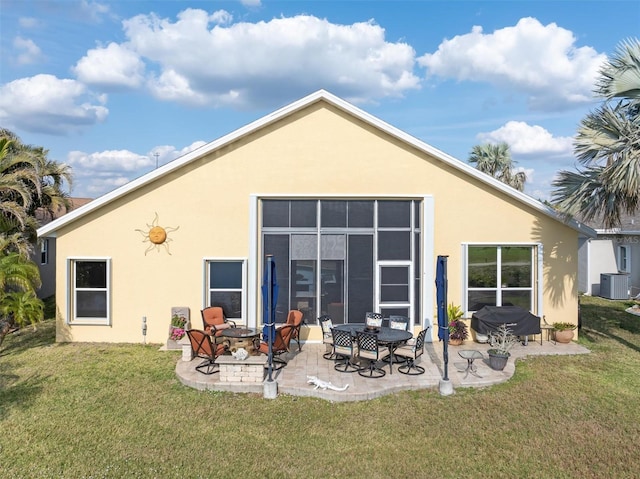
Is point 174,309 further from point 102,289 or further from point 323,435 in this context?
point 323,435

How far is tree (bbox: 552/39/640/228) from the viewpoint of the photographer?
10.8 m

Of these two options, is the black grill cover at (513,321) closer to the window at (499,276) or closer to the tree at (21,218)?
the window at (499,276)

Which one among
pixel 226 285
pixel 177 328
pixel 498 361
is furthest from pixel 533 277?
pixel 177 328

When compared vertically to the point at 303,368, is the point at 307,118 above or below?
above

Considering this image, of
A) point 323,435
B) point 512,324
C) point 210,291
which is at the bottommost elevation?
point 323,435

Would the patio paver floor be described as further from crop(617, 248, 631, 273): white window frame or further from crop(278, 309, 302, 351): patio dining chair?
crop(617, 248, 631, 273): white window frame

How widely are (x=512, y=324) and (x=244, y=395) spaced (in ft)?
26.4

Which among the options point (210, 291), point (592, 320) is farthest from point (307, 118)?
point (592, 320)

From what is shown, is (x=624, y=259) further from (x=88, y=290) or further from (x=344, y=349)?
(x=88, y=290)

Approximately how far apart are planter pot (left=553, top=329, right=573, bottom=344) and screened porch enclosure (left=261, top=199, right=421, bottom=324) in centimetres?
439

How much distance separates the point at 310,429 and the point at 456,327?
7043mm

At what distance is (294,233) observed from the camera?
1338cm

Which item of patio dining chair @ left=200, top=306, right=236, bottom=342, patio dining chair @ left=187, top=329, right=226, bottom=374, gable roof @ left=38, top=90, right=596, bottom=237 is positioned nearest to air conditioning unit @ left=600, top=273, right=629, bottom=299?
gable roof @ left=38, top=90, right=596, bottom=237

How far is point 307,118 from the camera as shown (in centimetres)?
1321
